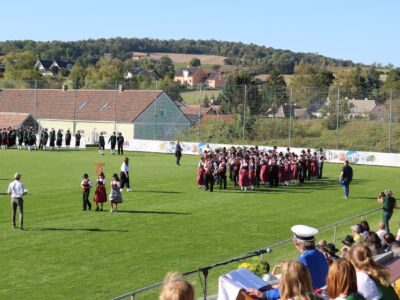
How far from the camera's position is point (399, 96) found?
46750 millimetres

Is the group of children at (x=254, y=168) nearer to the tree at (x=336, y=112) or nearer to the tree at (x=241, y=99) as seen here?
the tree at (x=336, y=112)

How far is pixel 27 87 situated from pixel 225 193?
4868 centimetres

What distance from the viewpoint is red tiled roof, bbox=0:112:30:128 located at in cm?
5888

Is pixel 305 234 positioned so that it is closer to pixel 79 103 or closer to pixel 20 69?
pixel 79 103

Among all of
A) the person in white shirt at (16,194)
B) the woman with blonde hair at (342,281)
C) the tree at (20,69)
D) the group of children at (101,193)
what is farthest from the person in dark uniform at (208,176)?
the tree at (20,69)

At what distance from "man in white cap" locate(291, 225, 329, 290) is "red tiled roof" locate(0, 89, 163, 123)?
5011 cm

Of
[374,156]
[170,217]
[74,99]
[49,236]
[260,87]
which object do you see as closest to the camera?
[49,236]

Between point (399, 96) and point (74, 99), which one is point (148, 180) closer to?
point (399, 96)

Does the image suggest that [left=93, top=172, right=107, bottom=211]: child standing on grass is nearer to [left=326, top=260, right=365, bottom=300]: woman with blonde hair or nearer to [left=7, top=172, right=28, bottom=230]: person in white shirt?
[left=7, top=172, right=28, bottom=230]: person in white shirt

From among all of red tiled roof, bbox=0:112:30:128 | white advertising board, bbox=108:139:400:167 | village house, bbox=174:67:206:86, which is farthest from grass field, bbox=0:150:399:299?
village house, bbox=174:67:206:86

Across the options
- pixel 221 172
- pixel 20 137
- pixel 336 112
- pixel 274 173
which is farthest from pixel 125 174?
pixel 336 112

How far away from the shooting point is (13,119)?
5950 centimetres

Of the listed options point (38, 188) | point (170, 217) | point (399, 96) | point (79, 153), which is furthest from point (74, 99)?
point (170, 217)

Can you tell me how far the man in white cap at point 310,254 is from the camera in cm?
820
